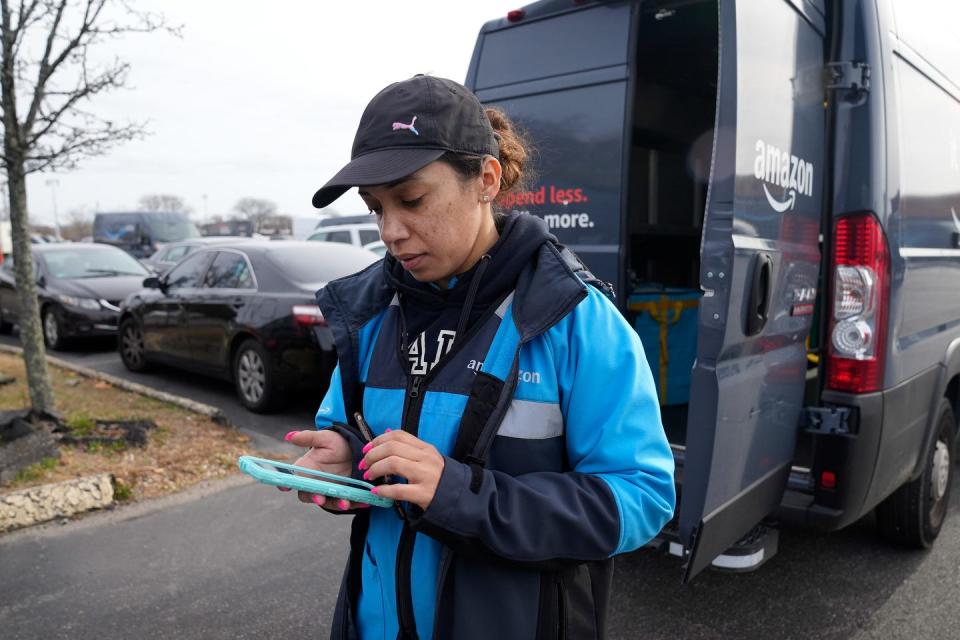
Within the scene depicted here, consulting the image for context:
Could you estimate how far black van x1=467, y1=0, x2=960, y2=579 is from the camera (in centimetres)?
255

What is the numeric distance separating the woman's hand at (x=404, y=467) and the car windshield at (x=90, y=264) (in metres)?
10.8

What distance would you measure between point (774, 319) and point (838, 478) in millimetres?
725

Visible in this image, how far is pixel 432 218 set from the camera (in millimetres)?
1380

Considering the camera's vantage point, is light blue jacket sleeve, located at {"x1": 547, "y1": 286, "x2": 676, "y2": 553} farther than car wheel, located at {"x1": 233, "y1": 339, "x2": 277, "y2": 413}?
No

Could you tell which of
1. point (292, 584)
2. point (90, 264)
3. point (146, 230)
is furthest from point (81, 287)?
point (146, 230)

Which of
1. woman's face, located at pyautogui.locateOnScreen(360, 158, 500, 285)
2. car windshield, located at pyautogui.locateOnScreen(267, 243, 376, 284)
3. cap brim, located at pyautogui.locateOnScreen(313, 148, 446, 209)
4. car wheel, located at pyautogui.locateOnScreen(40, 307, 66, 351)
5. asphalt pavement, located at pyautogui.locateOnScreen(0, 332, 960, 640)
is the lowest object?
asphalt pavement, located at pyautogui.locateOnScreen(0, 332, 960, 640)

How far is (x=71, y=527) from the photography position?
412 cm

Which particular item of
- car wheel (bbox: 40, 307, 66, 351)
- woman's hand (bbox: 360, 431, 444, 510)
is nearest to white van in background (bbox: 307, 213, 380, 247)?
car wheel (bbox: 40, 307, 66, 351)

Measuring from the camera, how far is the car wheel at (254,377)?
650 cm

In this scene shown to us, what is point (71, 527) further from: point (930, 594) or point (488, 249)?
point (930, 594)

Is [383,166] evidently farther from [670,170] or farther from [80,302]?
[80,302]

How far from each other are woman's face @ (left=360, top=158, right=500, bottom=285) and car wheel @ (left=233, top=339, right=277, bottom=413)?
5.34 m

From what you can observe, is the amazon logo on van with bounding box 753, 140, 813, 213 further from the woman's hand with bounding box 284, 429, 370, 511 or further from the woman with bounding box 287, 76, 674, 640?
the woman's hand with bounding box 284, 429, 370, 511

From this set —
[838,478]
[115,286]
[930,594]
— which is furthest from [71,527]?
[115,286]
